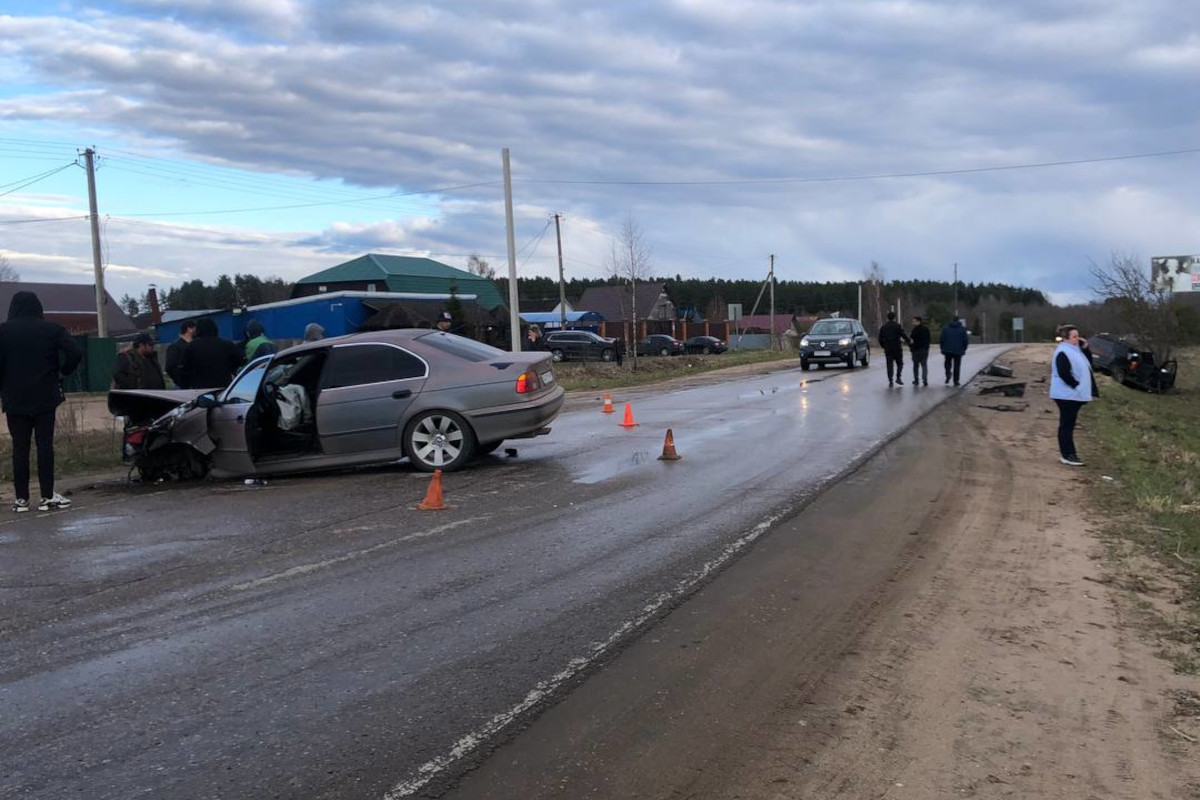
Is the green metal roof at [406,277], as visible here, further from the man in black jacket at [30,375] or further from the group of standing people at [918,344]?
the man in black jacket at [30,375]

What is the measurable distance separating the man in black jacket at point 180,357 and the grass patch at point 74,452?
1.61 meters

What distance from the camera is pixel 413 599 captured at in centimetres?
589

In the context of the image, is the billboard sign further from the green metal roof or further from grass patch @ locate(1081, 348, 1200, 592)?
the green metal roof

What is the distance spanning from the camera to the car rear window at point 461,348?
432 inches

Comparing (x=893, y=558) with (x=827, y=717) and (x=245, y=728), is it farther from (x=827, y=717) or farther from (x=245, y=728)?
(x=245, y=728)

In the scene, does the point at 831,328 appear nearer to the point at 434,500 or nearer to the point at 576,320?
the point at 434,500

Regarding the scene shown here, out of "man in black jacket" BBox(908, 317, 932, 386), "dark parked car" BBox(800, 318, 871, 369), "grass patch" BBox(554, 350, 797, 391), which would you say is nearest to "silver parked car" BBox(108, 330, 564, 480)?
"grass patch" BBox(554, 350, 797, 391)

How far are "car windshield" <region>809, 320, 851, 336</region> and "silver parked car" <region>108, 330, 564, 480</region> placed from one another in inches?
868

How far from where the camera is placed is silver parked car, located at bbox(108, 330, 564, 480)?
34.7 ft

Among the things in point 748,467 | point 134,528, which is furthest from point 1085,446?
point 134,528

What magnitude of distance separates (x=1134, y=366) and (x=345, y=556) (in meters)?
32.2

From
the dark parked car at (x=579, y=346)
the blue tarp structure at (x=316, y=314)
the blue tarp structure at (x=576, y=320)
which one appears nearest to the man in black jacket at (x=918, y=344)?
the dark parked car at (x=579, y=346)

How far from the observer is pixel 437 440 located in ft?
35.1

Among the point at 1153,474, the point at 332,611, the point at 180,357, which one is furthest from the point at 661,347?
the point at 332,611
